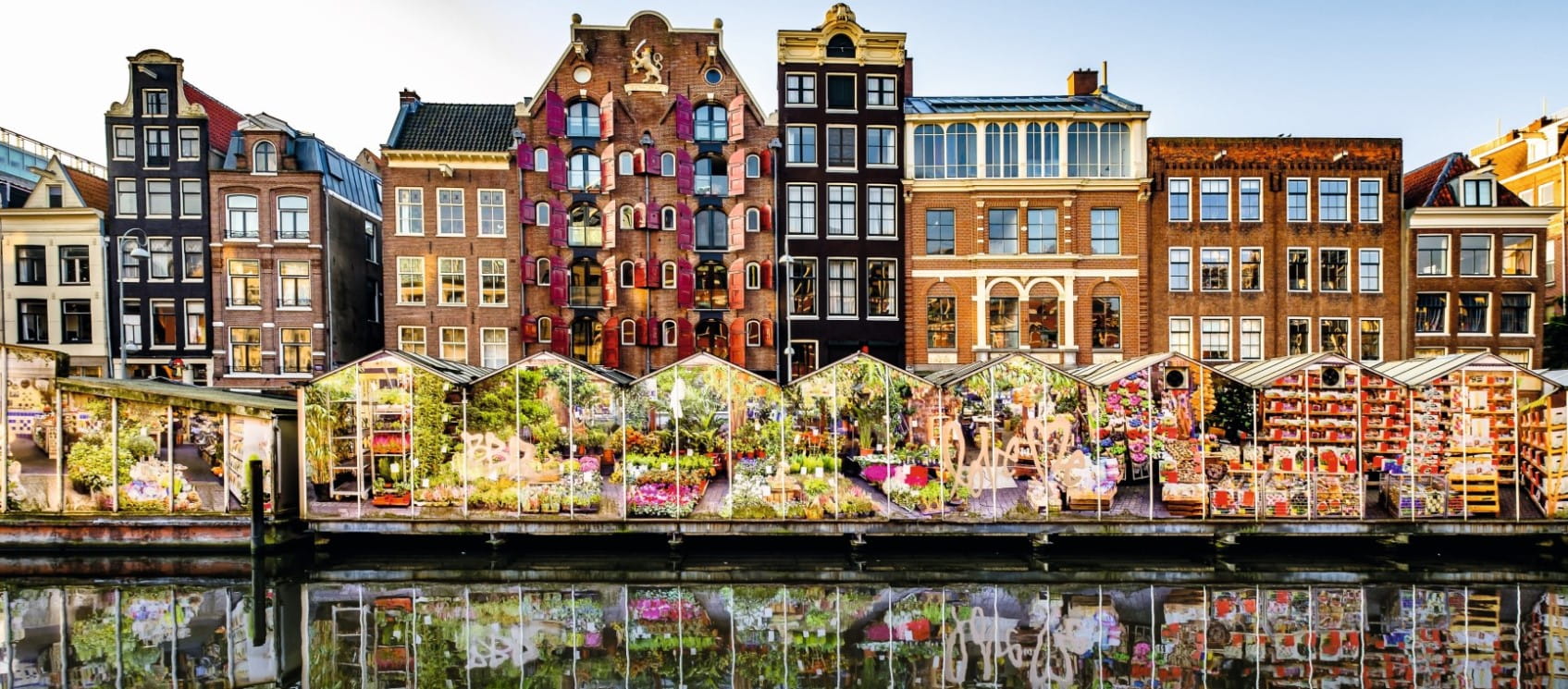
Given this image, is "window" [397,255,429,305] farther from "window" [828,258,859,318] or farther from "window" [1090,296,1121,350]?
"window" [1090,296,1121,350]

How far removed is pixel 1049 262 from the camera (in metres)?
33.2

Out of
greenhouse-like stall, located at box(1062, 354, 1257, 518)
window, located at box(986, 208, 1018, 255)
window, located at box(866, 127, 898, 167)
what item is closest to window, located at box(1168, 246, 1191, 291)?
window, located at box(986, 208, 1018, 255)

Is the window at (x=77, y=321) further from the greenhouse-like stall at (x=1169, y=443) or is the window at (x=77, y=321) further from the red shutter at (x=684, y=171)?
the greenhouse-like stall at (x=1169, y=443)

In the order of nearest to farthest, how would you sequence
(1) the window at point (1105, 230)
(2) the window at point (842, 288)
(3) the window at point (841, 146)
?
(1) the window at point (1105, 230) < (3) the window at point (841, 146) < (2) the window at point (842, 288)

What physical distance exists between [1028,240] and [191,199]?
3257cm

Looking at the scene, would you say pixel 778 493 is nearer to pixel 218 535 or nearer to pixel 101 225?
pixel 218 535

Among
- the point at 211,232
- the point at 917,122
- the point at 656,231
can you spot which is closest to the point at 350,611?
the point at 656,231

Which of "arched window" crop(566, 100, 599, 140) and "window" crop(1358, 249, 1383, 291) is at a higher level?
"arched window" crop(566, 100, 599, 140)

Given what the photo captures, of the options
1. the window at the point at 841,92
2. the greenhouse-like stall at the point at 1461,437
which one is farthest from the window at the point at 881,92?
the greenhouse-like stall at the point at 1461,437

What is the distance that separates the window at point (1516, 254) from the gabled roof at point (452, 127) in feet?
127

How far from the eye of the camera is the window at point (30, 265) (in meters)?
33.6

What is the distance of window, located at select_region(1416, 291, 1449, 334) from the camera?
33.4 meters

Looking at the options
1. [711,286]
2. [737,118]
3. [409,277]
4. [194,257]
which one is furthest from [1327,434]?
[194,257]

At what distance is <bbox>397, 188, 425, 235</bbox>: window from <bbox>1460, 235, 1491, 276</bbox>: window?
1589 inches
